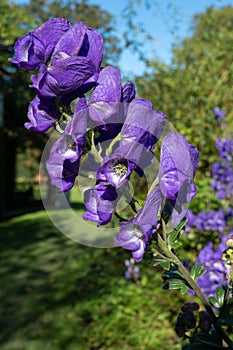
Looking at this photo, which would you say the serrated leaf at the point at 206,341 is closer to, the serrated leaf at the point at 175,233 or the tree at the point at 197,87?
the serrated leaf at the point at 175,233

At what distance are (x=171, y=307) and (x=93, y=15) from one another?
58.8 ft

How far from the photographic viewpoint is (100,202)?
66 cm

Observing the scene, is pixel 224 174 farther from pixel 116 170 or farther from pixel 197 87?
pixel 116 170

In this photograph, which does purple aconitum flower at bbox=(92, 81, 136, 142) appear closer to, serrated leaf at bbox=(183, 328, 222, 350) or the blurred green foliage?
serrated leaf at bbox=(183, 328, 222, 350)

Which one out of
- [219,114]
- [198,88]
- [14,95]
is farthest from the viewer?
[14,95]

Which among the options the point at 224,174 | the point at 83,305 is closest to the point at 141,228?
the point at 224,174

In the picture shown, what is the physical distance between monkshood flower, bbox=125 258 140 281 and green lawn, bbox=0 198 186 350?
8 centimetres

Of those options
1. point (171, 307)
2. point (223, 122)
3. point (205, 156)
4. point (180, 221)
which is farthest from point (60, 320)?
point (180, 221)

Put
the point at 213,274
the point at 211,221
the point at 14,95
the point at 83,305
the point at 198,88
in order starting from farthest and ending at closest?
the point at 14,95 → the point at 198,88 → the point at 83,305 → the point at 211,221 → the point at 213,274

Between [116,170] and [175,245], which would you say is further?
[175,245]

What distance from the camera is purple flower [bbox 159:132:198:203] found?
0.68 meters

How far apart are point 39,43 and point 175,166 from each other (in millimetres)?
301

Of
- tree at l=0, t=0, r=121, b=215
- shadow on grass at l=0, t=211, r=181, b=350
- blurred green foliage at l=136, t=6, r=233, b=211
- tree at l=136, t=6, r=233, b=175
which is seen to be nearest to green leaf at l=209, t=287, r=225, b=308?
shadow on grass at l=0, t=211, r=181, b=350

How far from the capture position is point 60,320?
150 inches
